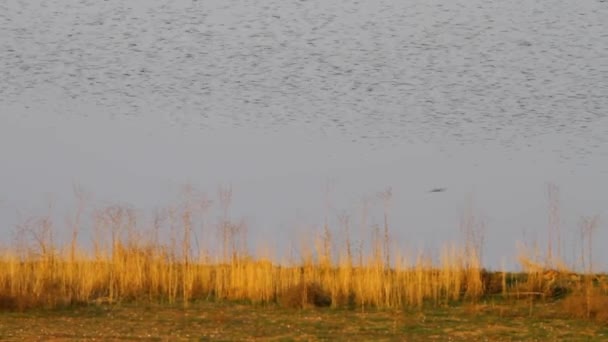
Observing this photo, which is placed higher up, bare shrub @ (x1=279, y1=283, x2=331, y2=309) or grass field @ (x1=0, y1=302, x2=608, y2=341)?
bare shrub @ (x1=279, y1=283, x2=331, y2=309)

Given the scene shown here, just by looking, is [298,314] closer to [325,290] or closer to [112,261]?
[325,290]

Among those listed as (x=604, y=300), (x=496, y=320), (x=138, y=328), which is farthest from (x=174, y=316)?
(x=604, y=300)

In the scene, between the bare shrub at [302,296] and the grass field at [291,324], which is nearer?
the grass field at [291,324]

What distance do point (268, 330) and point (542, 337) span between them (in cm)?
288

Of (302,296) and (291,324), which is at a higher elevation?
(302,296)

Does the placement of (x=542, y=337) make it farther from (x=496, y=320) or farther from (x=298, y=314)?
(x=298, y=314)

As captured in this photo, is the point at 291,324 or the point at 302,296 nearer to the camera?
the point at 291,324

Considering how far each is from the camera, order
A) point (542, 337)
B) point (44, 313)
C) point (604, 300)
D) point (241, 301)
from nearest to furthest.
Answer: point (542, 337) < point (604, 300) < point (44, 313) < point (241, 301)

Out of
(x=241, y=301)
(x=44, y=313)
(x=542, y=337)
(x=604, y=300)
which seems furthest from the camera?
(x=241, y=301)

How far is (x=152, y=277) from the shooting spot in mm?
14789

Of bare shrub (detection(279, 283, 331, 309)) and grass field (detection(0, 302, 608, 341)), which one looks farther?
bare shrub (detection(279, 283, 331, 309))

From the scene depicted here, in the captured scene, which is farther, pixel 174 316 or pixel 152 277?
pixel 152 277

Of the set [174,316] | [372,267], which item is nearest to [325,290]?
[372,267]

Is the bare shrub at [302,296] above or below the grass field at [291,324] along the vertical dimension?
above
